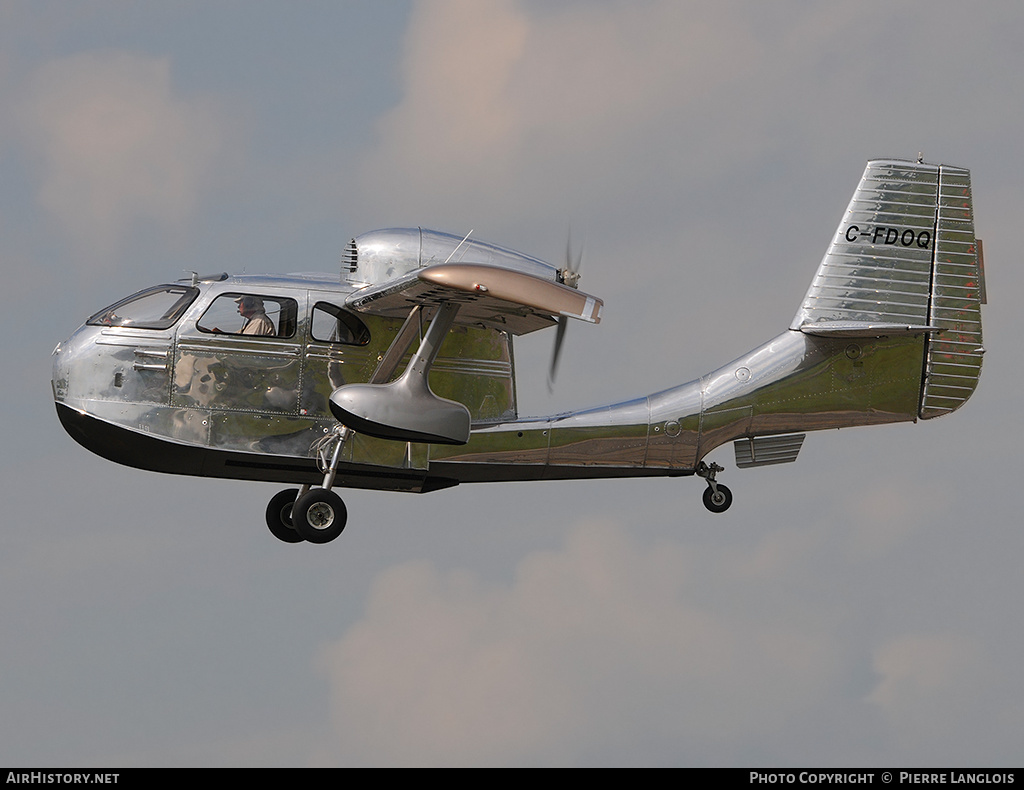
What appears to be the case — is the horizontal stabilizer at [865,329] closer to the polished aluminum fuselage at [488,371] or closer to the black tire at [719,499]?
the polished aluminum fuselage at [488,371]

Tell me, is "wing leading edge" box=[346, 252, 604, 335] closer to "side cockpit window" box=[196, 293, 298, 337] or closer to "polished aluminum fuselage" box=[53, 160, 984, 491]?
"polished aluminum fuselage" box=[53, 160, 984, 491]

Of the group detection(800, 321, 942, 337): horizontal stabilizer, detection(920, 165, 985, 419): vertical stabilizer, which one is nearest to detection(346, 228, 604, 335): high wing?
detection(800, 321, 942, 337): horizontal stabilizer

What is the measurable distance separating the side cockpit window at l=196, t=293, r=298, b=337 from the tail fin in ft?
26.0

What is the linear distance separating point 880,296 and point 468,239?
6494 mm

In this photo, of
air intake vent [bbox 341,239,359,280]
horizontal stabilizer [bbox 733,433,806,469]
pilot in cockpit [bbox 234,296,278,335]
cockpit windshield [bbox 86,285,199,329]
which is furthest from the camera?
horizontal stabilizer [bbox 733,433,806,469]

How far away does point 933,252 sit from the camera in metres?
23.3

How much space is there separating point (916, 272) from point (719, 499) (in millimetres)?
4655

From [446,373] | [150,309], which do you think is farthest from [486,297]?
[150,309]

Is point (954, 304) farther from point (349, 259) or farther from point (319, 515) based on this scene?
point (319, 515)

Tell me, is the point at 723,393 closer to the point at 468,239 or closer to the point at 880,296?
the point at 880,296

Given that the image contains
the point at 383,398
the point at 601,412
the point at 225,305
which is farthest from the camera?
the point at 601,412

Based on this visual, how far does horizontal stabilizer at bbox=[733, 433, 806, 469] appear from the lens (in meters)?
23.2

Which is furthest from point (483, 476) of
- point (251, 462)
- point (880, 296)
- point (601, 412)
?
point (880, 296)

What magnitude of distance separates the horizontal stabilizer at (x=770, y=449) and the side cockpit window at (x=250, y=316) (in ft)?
23.6
